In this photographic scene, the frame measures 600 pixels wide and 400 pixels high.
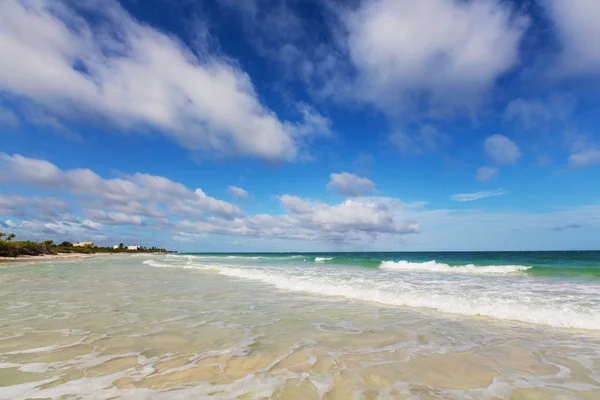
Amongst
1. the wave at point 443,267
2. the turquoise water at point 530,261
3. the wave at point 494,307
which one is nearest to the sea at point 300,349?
the wave at point 494,307

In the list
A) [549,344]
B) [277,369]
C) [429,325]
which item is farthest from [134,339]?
[549,344]

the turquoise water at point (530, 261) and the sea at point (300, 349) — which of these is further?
the turquoise water at point (530, 261)

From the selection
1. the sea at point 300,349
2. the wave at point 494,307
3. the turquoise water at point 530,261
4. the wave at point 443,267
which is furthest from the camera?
the wave at point 443,267

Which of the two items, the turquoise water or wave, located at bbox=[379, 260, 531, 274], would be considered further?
wave, located at bbox=[379, 260, 531, 274]

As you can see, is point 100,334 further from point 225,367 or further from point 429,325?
point 429,325

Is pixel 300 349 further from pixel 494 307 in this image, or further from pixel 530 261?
pixel 530 261

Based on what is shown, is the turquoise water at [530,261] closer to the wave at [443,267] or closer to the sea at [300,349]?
the wave at [443,267]

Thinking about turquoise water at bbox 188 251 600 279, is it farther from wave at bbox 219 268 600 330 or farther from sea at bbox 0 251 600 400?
sea at bbox 0 251 600 400

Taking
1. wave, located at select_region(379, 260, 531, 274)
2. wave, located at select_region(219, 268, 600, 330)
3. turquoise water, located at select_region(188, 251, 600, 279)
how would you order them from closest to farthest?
wave, located at select_region(219, 268, 600, 330) < turquoise water, located at select_region(188, 251, 600, 279) < wave, located at select_region(379, 260, 531, 274)

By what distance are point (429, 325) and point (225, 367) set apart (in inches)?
213

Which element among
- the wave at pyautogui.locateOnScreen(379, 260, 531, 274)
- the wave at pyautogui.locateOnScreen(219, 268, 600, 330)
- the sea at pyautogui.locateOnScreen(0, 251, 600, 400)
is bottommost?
the sea at pyautogui.locateOnScreen(0, 251, 600, 400)

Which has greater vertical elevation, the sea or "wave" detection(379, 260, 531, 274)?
"wave" detection(379, 260, 531, 274)

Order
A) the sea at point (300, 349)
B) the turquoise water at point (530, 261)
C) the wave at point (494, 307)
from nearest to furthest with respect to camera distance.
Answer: the sea at point (300, 349)
the wave at point (494, 307)
the turquoise water at point (530, 261)

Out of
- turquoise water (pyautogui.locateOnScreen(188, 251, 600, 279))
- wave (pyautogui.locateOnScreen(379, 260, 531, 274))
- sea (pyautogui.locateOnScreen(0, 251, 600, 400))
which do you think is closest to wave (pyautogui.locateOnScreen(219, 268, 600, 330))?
sea (pyautogui.locateOnScreen(0, 251, 600, 400))
